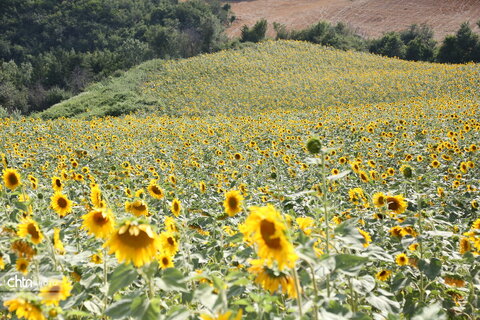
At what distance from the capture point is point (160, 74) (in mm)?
26906

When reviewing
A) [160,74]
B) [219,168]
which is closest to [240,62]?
[160,74]

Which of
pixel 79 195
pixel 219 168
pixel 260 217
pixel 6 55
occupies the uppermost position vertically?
pixel 260 217

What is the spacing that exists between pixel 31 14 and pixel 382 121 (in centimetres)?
5945

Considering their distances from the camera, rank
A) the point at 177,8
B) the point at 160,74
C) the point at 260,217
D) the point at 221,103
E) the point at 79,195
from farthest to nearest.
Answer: the point at 177,8 → the point at 160,74 → the point at 221,103 → the point at 79,195 → the point at 260,217

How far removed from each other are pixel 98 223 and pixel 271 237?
0.91 meters

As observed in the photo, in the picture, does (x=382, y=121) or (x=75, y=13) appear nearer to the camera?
(x=382, y=121)

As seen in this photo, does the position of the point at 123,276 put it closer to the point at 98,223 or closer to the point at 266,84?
the point at 98,223

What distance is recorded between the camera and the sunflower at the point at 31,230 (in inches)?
58.0

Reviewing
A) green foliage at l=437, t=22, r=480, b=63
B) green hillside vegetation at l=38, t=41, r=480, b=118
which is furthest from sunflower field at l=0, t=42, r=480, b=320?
green foliage at l=437, t=22, r=480, b=63

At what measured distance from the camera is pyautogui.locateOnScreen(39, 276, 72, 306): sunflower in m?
1.17

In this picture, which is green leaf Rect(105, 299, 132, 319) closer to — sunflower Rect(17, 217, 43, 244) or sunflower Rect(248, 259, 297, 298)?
sunflower Rect(248, 259, 297, 298)

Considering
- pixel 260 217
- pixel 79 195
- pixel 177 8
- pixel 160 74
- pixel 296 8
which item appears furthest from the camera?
pixel 296 8

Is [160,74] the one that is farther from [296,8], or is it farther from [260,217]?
[296,8]


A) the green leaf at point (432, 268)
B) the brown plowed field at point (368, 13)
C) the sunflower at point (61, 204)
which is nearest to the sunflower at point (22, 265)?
the sunflower at point (61, 204)
